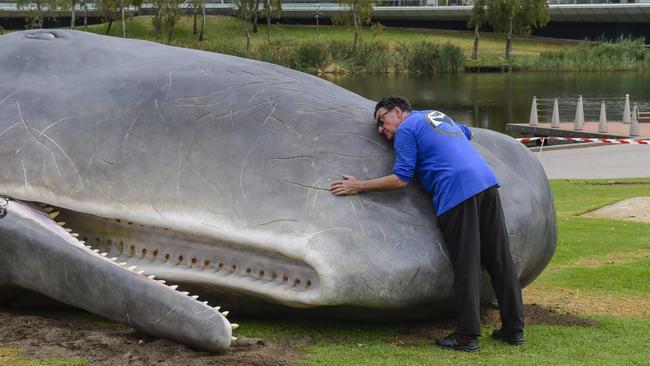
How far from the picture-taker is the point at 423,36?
3529 inches

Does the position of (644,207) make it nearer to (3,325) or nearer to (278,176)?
(278,176)

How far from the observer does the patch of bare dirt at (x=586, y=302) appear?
22.3ft

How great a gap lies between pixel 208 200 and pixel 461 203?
1.41m

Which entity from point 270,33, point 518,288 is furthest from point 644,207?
point 270,33

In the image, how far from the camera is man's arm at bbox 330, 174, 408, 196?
557cm

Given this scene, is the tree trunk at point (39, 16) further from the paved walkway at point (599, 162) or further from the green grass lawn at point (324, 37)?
the paved walkway at point (599, 162)

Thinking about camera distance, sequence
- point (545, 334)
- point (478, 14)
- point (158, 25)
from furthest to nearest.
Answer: point (478, 14) < point (158, 25) < point (545, 334)

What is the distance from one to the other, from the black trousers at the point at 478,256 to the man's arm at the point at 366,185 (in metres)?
0.31

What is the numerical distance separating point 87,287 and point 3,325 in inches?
27.9

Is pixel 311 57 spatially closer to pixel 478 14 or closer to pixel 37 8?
pixel 478 14

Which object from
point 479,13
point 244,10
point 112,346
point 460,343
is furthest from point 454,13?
point 112,346

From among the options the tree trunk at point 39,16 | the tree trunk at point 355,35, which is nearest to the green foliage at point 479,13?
the tree trunk at point 355,35

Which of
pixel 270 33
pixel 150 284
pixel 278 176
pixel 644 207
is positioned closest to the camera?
pixel 150 284

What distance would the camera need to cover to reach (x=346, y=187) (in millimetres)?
5566
